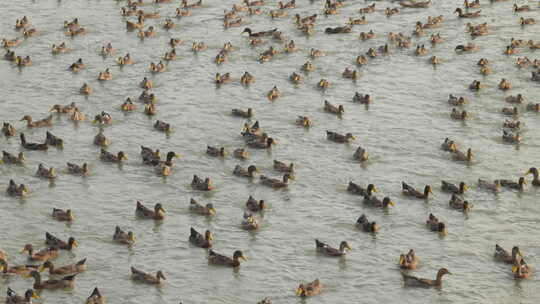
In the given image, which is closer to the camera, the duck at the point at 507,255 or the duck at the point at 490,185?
the duck at the point at 507,255

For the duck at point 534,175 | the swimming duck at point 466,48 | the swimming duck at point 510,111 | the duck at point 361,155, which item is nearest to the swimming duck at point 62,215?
the duck at point 361,155

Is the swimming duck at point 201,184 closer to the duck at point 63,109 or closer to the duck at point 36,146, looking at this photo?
the duck at point 36,146

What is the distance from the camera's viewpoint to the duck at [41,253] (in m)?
35.8

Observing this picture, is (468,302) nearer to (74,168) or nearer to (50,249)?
(50,249)

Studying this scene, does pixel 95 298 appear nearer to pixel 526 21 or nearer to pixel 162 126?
pixel 162 126

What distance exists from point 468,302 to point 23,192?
16268mm

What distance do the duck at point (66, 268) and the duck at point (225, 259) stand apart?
4.02 meters

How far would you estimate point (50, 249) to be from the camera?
36312mm

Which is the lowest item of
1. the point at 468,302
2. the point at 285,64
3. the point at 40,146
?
the point at 468,302

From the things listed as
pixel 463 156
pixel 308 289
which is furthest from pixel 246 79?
pixel 308 289

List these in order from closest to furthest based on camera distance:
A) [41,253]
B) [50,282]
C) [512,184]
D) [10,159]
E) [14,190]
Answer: [50,282], [41,253], [14,190], [512,184], [10,159]

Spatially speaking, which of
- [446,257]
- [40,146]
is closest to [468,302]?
[446,257]

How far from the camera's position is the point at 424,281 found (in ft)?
116

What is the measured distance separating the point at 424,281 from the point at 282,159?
36.0ft
